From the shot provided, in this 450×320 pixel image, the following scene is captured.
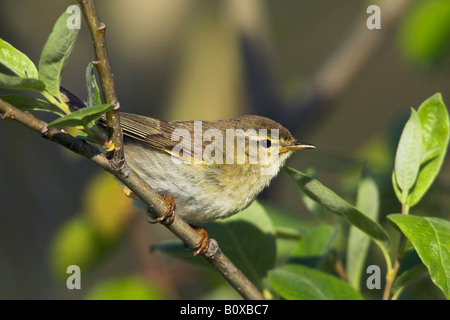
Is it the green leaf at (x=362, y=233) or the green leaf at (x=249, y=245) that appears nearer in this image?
the green leaf at (x=362, y=233)

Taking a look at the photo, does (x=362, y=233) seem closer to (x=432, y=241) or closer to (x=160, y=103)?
(x=432, y=241)

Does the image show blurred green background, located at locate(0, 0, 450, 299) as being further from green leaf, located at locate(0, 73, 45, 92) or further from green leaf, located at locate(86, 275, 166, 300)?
green leaf, located at locate(0, 73, 45, 92)

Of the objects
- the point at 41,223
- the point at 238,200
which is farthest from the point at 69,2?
the point at 238,200

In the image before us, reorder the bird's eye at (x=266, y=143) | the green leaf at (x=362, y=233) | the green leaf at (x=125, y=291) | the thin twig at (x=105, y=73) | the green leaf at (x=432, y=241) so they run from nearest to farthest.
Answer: the thin twig at (x=105, y=73), the green leaf at (x=432, y=241), the green leaf at (x=362, y=233), the green leaf at (x=125, y=291), the bird's eye at (x=266, y=143)

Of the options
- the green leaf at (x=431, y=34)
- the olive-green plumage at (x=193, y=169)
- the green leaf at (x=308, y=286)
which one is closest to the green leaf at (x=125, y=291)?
the olive-green plumage at (x=193, y=169)

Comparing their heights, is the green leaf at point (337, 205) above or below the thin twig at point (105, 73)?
below

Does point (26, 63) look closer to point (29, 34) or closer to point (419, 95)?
point (29, 34)

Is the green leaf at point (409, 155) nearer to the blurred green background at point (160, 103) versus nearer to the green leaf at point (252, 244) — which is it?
the green leaf at point (252, 244)
